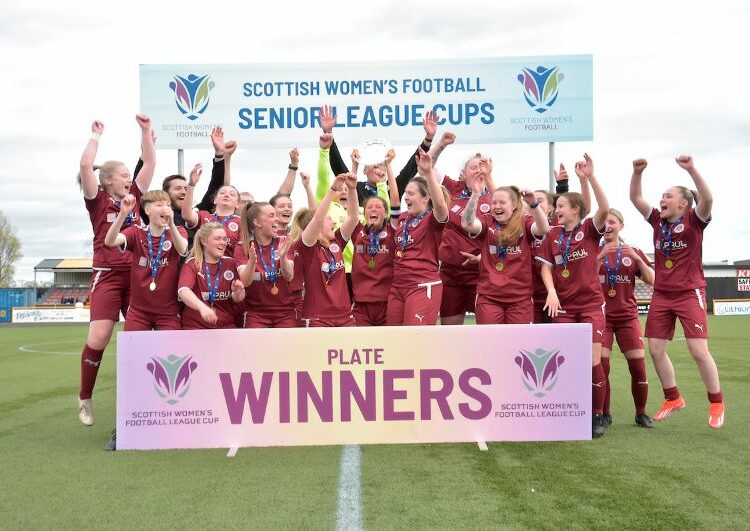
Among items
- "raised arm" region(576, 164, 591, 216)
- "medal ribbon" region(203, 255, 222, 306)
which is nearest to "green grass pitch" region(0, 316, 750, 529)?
"medal ribbon" region(203, 255, 222, 306)

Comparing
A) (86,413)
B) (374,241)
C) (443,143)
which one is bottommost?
(86,413)

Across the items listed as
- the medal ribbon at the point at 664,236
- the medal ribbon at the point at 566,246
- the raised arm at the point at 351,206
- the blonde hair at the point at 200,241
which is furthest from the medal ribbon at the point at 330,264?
the medal ribbon at the point at 664,236

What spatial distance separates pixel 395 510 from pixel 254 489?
0.92 m

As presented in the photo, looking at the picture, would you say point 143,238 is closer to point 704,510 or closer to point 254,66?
point 704,510

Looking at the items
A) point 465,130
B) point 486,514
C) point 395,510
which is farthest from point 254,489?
point 465,130

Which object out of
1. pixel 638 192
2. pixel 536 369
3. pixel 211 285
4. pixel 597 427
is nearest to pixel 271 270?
pixel 211 285

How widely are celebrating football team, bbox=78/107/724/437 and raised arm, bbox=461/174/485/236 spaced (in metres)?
0.01

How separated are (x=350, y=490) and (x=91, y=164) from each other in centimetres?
339

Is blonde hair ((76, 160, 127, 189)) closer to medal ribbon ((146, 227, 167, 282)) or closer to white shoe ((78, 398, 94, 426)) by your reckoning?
medal ribbon ((146, 227, 167, 282))

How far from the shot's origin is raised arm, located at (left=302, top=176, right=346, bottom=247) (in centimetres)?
502

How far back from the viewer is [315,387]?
195 inches

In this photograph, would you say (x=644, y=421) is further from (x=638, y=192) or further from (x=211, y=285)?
(x=211, y=285)

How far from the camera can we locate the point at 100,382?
9.64 m

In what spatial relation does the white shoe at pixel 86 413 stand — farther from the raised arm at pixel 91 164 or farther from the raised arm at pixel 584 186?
the raised arm at pixel 584 186
